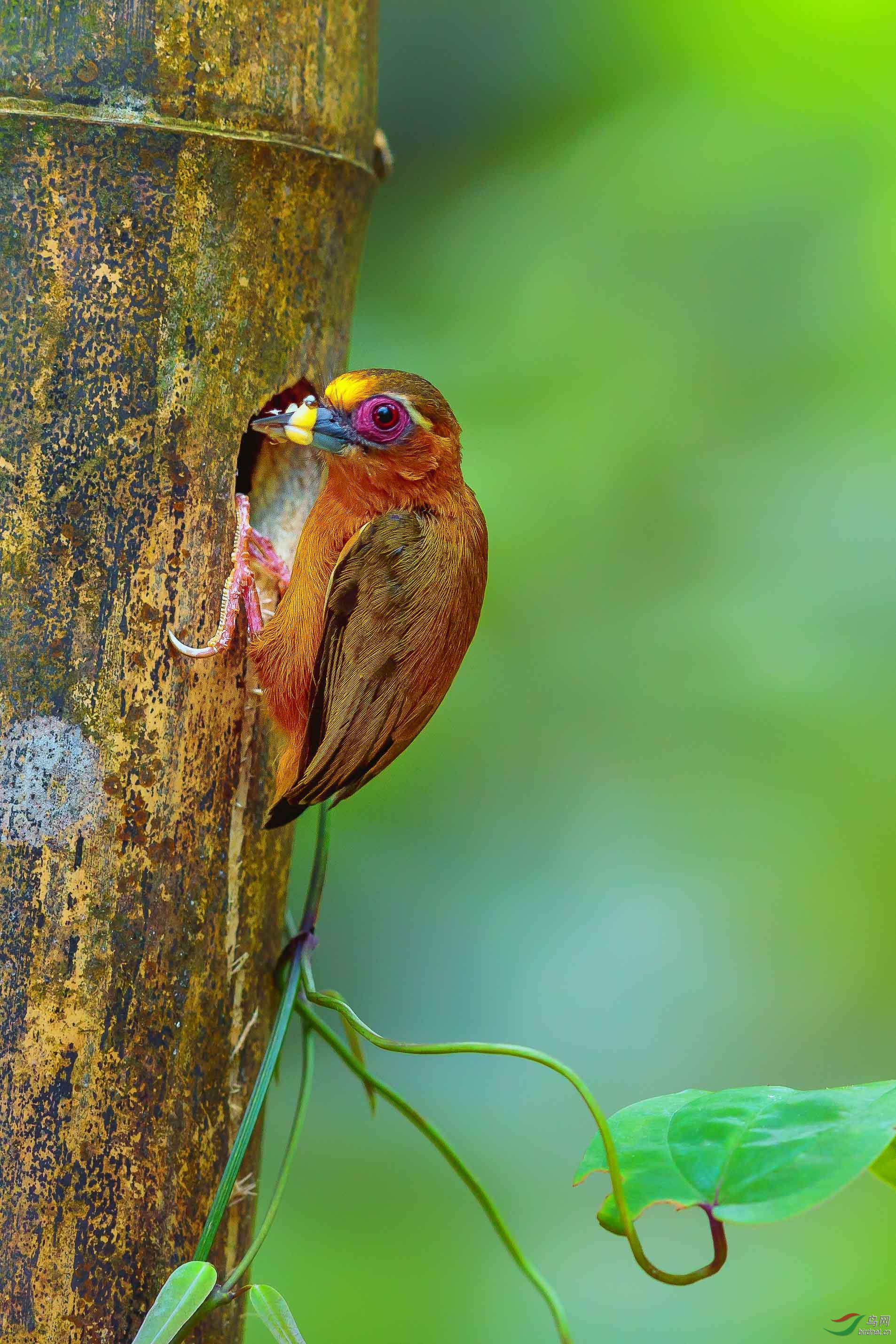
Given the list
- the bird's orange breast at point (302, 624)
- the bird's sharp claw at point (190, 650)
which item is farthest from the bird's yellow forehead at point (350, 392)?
the bird's sharp claw at point (190, 650)

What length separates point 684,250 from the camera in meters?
2.38

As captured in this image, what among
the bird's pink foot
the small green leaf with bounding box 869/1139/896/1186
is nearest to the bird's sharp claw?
the bird's pink foot

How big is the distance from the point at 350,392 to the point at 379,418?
36 mm

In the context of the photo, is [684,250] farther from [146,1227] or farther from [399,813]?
[146,1227]

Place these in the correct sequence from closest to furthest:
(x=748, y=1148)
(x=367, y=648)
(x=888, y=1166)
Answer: (x=748, y=1148) → (x=888, y=1166) → (x=367, y=648)

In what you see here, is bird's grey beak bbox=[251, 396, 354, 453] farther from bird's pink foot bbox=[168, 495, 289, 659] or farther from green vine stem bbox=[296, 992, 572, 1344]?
green vine stem bbox=[296, 992, 572, 1344]

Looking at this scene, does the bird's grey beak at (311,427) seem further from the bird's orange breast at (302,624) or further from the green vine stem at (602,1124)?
the green vine stem at (602,1124)

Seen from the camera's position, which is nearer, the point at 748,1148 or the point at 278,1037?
the point at 748,1148

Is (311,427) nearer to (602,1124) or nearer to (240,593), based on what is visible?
(240,593)

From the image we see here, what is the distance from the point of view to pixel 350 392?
1103mm

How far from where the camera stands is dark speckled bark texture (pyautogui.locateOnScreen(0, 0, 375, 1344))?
3.30 ft

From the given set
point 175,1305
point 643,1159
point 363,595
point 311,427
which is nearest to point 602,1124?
point 643,1159

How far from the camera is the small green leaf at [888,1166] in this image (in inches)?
39.6

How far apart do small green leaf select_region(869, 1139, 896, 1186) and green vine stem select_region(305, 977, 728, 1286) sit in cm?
15
